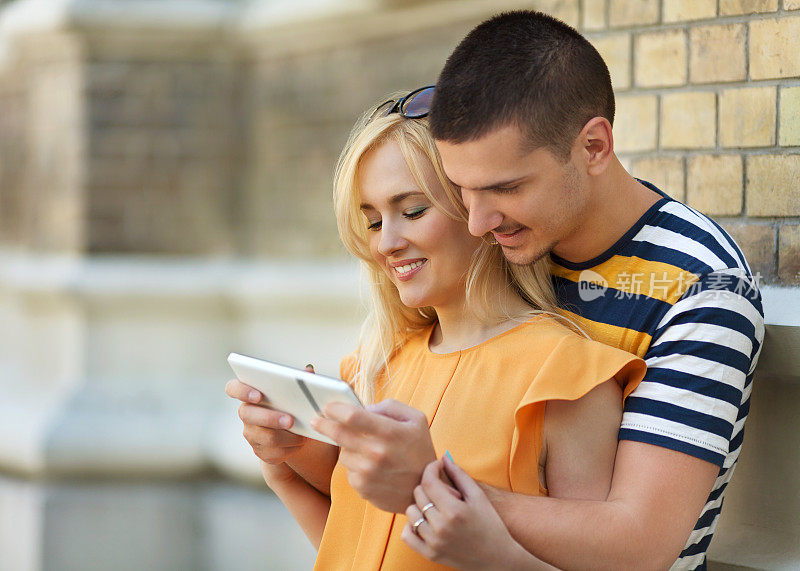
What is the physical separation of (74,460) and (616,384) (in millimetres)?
3369

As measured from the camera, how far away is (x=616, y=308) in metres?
2.03

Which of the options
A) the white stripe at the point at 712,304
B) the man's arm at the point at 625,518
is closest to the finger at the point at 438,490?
the man's arm at the point at 625,518

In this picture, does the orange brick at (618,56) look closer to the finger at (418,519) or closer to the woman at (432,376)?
the woman at (432,376)

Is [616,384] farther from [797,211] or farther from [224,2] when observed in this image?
[224,2]

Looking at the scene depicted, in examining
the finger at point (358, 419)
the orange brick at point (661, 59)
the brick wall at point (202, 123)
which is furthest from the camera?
the brick wall at point (202, 123)

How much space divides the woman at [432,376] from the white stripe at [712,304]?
0.47 ft

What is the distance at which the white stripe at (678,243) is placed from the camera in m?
1.94

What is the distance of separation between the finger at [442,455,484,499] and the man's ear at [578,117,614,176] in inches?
28.0

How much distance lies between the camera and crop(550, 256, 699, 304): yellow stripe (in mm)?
1934

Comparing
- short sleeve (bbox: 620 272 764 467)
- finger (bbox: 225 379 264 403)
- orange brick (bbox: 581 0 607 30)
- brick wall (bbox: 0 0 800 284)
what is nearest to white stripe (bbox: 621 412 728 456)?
short sleeve (bbox: 620 272 764 467)

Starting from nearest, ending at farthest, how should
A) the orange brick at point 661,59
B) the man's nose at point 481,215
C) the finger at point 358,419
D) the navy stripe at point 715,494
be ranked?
the finger at point 358,419 → the man's nose at point 481,215 → the navy stripe at point 715,494 → the orange brick at point 661,59

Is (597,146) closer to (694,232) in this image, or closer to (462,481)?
(694,232)

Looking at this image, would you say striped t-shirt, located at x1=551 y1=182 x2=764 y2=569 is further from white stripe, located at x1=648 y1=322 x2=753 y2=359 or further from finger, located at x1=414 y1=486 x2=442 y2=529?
finger, located at x1=414 y1=486 x2=442 y2=529

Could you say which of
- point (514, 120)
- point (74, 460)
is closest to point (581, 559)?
point (514, 120)
